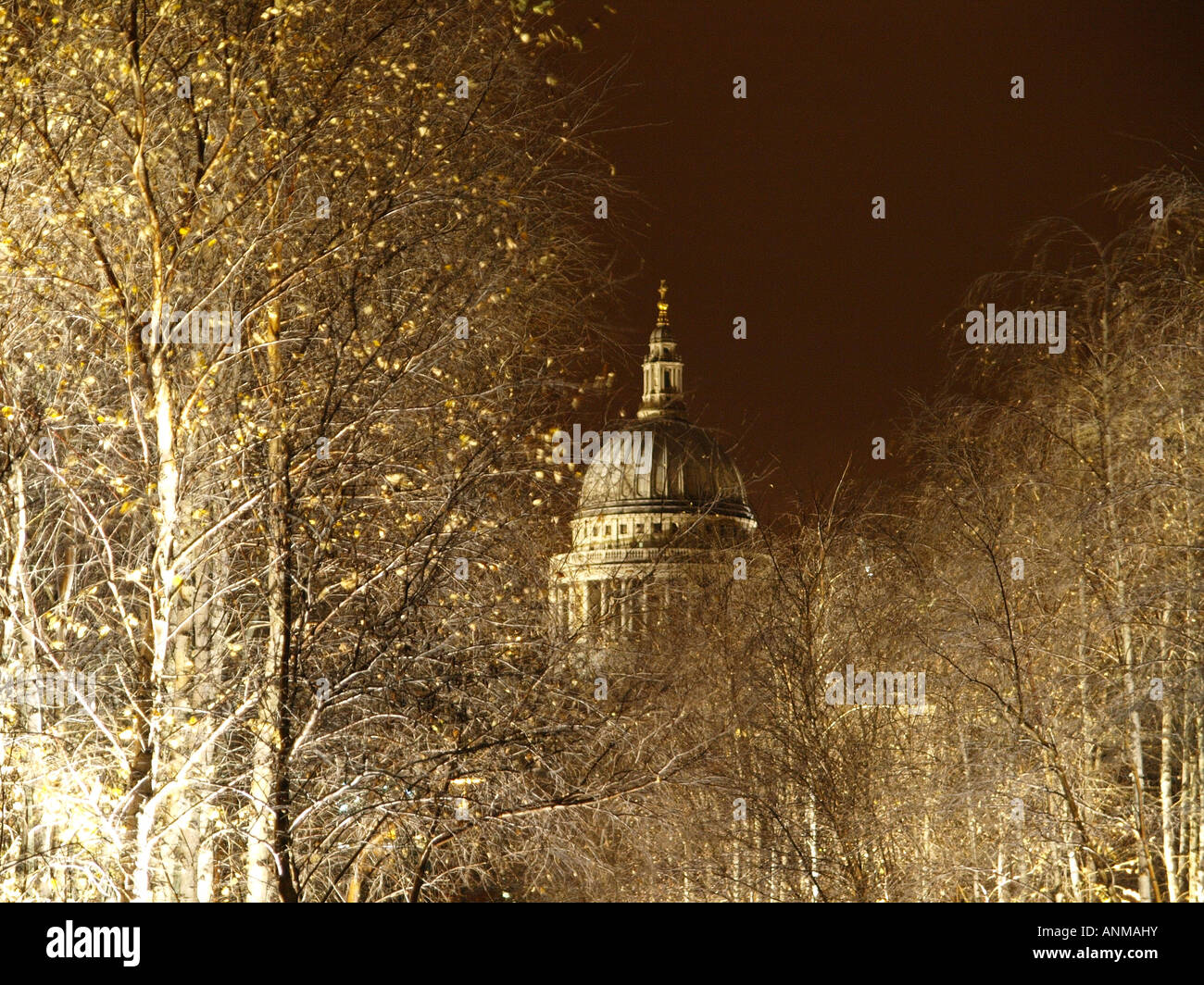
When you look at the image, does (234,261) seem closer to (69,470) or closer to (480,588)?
(69,470)

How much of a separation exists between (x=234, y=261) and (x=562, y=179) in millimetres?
2657

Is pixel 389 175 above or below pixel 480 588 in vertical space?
above

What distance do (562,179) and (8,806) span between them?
19.7 feet

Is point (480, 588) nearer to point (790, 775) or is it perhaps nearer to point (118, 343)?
point (118, 343)

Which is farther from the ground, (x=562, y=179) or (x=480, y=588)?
(x=562, y=179)

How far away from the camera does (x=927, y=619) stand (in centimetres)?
2155


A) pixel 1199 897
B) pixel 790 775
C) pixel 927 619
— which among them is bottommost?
pixel 1199 897

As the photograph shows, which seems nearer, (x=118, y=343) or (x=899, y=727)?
(x=118, y=343)

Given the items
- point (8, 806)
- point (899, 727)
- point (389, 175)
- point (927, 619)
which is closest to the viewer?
point (8, 806)

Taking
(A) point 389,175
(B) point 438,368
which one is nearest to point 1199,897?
(B) point 438,368
